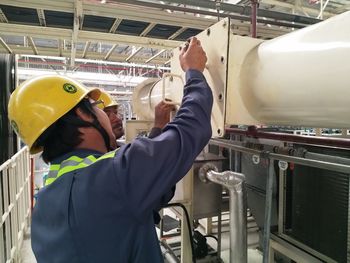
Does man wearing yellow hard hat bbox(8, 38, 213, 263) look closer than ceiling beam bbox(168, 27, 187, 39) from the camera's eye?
Yes

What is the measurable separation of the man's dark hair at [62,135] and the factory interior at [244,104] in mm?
146

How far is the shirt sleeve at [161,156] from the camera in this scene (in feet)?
2.36

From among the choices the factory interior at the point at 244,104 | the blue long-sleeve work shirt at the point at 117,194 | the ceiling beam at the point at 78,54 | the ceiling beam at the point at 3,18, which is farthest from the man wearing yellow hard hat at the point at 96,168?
the ceiling beam at the point at 78,54

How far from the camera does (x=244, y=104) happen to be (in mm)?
947

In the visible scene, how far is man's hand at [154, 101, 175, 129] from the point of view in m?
1.31

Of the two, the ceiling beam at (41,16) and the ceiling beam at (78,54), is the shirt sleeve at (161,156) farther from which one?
the ceiling beam at (78,54)

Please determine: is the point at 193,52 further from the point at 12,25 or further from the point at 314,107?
the point at 12,25

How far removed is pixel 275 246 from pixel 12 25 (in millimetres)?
2038

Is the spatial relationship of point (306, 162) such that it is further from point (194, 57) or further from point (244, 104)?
point (194, 57)

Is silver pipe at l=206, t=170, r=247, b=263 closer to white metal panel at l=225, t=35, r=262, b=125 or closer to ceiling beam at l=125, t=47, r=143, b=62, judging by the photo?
white metal panel at l=225, t=35, r=262, b=125

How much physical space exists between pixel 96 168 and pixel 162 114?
2.05ft

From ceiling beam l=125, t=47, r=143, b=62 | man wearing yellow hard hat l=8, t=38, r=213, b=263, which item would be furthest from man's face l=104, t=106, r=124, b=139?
man wearing yellow hard hat l=8, t=38, r=213, b=263

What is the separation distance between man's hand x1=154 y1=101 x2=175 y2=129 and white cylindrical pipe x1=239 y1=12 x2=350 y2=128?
1.51ft

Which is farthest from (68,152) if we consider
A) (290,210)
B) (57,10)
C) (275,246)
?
(290,210)
